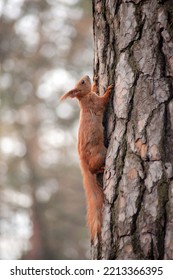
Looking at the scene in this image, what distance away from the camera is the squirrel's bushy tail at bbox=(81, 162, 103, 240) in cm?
281

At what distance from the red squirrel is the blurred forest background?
249 inches

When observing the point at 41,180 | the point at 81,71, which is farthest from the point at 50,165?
the point at 81,71

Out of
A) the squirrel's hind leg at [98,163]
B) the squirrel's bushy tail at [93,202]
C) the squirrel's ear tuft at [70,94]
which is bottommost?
the squirrel's bushy tail at [93,202]

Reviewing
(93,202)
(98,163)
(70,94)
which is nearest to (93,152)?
(98,163)

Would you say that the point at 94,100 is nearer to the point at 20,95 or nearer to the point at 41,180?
the point at 20,95

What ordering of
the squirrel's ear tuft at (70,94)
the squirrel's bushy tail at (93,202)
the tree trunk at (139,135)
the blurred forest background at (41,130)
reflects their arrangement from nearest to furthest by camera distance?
the tree trunk at (139,135) → the squirrel's bushy tail at (93,202) → the squirrel's ear tuft at (70,94) → the blurred forest background at (41,130)

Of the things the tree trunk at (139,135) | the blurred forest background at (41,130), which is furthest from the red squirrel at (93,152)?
the blurred forest background at (41,130)

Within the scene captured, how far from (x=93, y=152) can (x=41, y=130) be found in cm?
912

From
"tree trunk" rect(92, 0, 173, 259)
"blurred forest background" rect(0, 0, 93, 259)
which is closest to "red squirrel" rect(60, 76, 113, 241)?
"tree trunk" rect(92, 0, 173, 259)

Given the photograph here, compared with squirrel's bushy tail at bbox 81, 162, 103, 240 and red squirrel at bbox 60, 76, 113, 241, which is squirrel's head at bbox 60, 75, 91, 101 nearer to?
red squirrel at bbox 60, 76, 113, 241

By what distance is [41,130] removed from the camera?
477 inches

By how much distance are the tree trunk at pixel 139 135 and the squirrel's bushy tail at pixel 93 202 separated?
92 millimetres

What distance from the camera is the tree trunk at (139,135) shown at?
2.49 meters

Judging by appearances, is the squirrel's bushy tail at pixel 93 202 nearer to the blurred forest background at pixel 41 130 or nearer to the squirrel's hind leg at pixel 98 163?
the squirrel's hind leg at pixel 98 163
